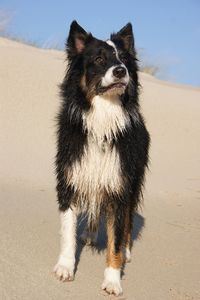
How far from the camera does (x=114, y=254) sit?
186 inches

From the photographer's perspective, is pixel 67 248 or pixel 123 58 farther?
pixel 123 58

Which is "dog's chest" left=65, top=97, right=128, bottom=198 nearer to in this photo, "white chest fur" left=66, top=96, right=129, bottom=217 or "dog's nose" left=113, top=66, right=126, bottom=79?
"white chest fur" left=66, top=96, right=129, bottom=217

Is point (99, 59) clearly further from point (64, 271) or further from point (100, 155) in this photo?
point (64, 271)

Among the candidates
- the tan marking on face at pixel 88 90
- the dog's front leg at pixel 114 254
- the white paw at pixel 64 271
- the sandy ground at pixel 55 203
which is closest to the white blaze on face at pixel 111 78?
the tan marking on face at pixel 88 90

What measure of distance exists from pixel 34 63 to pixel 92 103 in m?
9.63

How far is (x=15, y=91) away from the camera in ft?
42.1

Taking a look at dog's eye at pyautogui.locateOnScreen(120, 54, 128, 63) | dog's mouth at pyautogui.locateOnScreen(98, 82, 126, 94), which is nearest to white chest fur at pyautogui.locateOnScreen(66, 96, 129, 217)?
dog's mouth at pyautogui.locateOnScreen(98, 82, 126, 94)

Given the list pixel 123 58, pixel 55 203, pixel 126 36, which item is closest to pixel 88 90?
pixel 123 58

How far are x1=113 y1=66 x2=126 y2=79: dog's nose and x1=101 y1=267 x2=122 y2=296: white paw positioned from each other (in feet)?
5.26

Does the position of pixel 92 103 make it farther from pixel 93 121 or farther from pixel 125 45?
pixel 125 45

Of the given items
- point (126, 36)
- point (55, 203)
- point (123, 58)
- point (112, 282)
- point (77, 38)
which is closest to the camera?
point (112, 282)

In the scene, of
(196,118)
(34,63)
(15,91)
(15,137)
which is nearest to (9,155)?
(15,137)

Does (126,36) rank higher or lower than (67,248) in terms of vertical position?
higher

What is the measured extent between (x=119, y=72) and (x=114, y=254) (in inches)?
60.1
